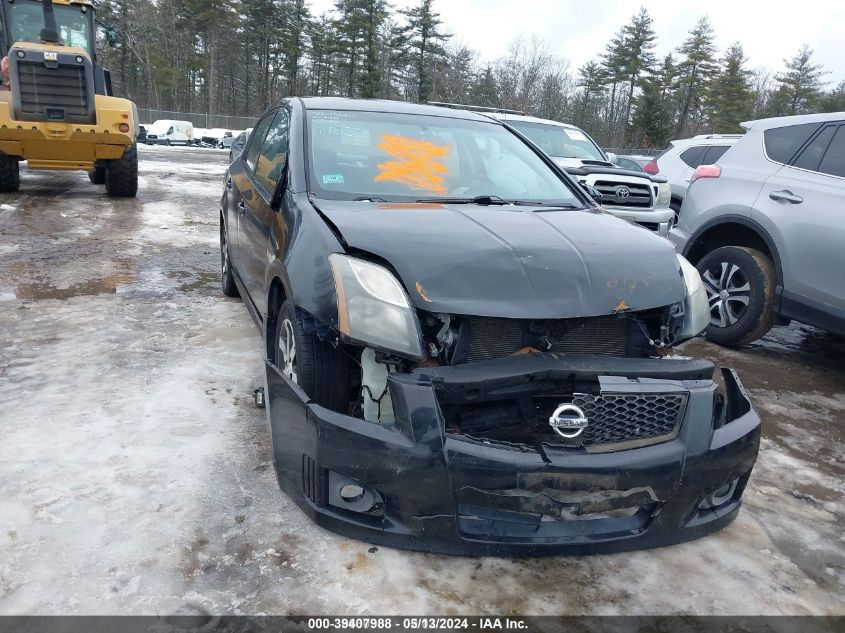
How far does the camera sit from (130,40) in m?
50.8

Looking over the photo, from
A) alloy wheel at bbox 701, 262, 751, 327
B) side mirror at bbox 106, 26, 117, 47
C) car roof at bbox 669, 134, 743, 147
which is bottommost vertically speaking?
alloy wheel at bbox 701, 262, 751, 327

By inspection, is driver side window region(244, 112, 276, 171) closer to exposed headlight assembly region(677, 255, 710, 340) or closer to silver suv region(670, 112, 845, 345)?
exposed headlight assembly region(677, 255, 710, 340)

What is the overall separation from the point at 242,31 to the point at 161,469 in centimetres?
5430

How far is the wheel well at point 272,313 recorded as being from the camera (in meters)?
2.98

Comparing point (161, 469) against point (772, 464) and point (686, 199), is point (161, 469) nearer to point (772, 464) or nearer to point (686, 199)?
point (772, 464)

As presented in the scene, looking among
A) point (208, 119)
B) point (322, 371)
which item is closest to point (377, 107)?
point (322, 371)

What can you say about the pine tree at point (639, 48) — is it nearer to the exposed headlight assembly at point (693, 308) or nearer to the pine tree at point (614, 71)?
the pine tree at point (614, 71)

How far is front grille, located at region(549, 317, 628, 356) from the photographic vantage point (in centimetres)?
A: 249

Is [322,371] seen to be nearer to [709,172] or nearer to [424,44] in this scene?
[709,172]

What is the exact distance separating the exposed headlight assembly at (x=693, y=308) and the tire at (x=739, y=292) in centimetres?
226

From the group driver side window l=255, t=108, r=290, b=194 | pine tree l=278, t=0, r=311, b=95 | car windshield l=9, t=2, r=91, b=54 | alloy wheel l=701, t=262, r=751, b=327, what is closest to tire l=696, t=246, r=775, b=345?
alloy wheel l=701, t=262, r=751, b=327

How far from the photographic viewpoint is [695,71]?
48.4 metres

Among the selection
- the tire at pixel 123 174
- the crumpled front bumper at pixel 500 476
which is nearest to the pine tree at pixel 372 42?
the tire at pixel 123 174

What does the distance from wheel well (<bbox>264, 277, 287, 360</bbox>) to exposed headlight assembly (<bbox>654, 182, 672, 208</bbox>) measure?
6.10 meters
